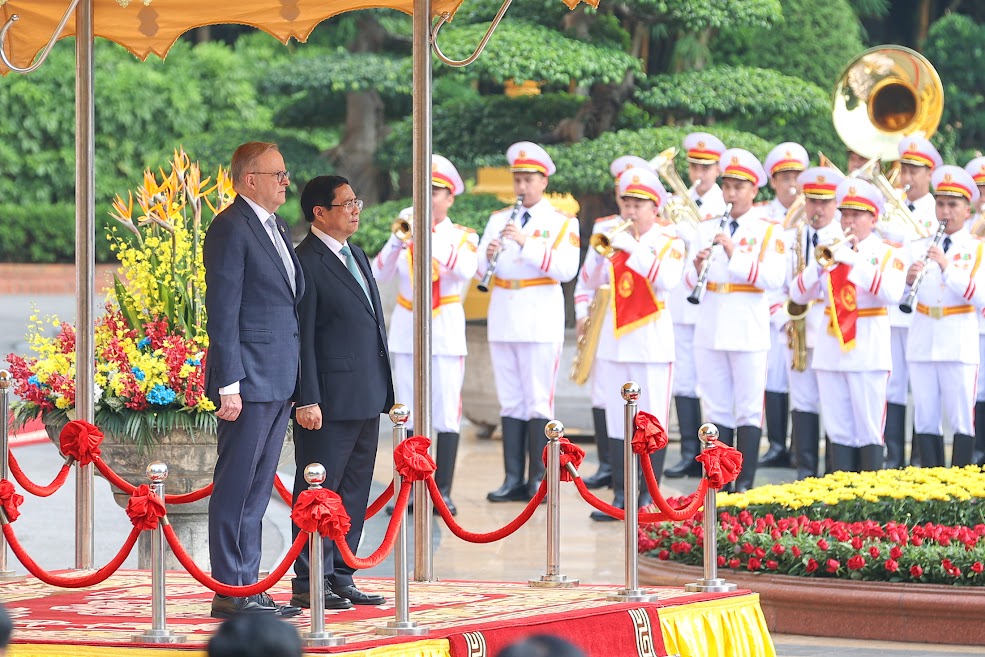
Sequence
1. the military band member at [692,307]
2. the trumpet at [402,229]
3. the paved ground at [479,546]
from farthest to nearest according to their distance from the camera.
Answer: the military band member at [692,307], the trumpet at [402,229], the paved ground at [479,546]

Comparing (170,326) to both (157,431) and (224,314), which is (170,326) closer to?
(157,431)

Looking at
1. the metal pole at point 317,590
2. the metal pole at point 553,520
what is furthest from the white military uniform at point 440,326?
the metal pole at point 317,590

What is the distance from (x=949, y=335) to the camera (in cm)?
1195

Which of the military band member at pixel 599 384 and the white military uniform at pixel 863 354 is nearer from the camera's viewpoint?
the white military uniform at pixel 863 354

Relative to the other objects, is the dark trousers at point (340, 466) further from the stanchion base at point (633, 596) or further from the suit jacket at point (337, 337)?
the stanchion base at point (633, 596)

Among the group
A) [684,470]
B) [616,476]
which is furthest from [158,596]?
[684,470]

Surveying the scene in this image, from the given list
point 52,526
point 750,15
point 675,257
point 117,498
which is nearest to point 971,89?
point 750,15

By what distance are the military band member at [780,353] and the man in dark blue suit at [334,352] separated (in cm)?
663

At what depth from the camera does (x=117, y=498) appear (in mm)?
8242

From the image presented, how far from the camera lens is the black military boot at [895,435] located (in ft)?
42.2

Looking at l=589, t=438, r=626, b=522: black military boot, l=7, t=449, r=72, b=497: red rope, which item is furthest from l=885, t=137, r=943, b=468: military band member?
l=7, t=449, r=72, b=497: red rope

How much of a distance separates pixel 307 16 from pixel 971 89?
15976 millimetres

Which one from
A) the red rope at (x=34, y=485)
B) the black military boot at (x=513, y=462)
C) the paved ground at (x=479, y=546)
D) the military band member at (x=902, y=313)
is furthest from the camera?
the military band member at (x=902, y=313)

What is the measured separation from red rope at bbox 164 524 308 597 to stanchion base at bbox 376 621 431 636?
38cm
